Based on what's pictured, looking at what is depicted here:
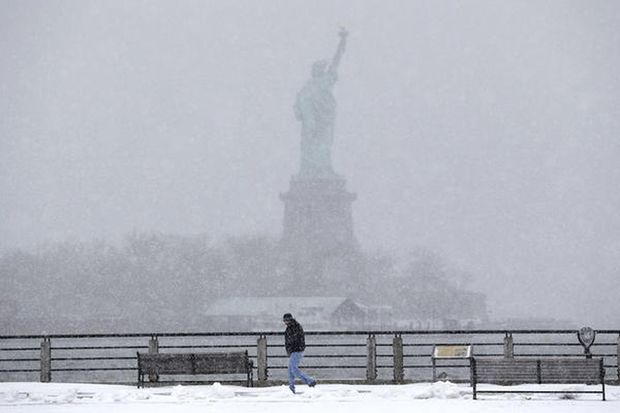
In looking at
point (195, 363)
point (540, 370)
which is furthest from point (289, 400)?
point (540, 370)

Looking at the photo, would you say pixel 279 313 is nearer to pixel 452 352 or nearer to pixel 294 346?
pixel 452 352

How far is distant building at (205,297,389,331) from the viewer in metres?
177

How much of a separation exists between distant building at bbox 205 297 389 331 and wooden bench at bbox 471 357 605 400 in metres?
→ 154

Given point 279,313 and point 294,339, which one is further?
point 279,313

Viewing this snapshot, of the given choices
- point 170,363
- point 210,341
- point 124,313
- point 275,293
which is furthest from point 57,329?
point 170,363

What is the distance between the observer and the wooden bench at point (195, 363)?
959 inches

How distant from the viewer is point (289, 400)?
74.1 feet

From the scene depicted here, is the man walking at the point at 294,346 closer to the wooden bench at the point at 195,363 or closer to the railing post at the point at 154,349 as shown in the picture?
the wooden bench at the point at 195,363

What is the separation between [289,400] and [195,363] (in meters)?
2.70

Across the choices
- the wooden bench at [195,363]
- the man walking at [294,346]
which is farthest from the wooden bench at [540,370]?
the wooden bench at [195,363]

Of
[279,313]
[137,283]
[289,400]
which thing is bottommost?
[289,400]

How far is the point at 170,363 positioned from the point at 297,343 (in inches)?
105

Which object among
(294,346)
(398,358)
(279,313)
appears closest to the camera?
(294,346)

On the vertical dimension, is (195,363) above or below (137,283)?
below
